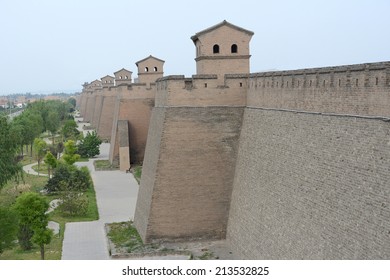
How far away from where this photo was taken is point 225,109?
1558cm

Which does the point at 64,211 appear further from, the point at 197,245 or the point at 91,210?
the point at 197,245

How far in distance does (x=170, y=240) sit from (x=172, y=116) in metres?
3.65

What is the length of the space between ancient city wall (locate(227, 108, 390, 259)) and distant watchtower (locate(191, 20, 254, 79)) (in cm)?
289

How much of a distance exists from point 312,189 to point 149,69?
77.2ft

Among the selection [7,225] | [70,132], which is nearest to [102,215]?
[7,225]

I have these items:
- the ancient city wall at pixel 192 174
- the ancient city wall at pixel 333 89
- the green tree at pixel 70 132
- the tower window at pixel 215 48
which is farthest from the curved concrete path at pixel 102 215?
the green tree at pixel 70 132

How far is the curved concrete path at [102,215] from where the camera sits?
51.9 feet

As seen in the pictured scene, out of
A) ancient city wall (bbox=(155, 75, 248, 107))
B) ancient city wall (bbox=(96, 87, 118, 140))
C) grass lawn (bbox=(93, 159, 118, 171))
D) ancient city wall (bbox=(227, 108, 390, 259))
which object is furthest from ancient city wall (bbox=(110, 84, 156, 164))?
ancient city wall (bbox=(227, 108, 390, 259))

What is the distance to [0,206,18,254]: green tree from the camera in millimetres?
14430

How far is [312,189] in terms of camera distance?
1037 cm

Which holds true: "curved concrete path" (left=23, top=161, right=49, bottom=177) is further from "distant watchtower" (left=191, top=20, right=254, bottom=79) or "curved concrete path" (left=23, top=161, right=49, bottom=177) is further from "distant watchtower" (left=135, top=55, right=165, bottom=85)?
"distant watchtower" (left=191, top=20, right=254, bottom=79)

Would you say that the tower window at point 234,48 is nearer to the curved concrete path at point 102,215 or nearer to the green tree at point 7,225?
the curved concrete path at point 102,215
